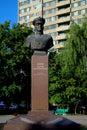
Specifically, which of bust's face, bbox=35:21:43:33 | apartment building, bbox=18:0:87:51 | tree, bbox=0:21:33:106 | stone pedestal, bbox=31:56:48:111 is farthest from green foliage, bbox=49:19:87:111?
apartment building, bbox=18:0:87:51

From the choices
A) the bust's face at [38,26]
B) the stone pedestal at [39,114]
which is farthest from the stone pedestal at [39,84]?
the bust's face at [38,26]

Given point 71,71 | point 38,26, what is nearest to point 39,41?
point 38,26

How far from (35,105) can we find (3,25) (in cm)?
3550

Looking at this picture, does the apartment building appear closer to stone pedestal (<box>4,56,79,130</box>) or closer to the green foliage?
the green foliage

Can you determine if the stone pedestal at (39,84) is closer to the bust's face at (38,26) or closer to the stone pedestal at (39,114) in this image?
the stone pedestal at (39,114)

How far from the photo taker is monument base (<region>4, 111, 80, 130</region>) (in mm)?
17062

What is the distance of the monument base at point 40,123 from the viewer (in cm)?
1706

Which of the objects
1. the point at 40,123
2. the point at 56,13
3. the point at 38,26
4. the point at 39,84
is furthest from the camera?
the point at 56,13

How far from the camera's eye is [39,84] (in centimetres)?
1884

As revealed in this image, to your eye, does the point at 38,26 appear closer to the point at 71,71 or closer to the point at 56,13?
the point at 71,71

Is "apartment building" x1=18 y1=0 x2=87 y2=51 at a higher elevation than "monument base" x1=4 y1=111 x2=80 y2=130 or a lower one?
higher

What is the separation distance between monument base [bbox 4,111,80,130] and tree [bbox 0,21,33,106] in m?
32.3

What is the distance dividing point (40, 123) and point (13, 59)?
34.4 meters

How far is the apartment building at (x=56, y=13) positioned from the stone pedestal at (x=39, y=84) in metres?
75.6
